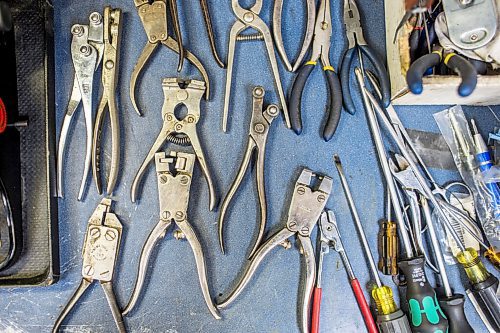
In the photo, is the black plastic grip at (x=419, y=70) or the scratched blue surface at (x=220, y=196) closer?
the black plastic grip at (x=419, y=70)

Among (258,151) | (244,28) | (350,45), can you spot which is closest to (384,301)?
(258,151)

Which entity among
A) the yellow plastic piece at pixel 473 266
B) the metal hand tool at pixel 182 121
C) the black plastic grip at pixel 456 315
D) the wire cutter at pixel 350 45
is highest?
the wire cutter at pixel 350 45

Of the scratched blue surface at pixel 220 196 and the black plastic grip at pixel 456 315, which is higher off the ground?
the scratched blue surface at pixel 220 196

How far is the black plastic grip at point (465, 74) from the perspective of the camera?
1004 mm

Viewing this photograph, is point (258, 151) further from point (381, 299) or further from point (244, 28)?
point (381, 299)

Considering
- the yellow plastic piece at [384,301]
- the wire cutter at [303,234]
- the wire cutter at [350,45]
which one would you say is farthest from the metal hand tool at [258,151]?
the yellow plastic piece at [384,301]

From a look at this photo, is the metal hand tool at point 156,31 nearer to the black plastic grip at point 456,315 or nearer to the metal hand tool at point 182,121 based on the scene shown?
the metal hand tool at point 182,121

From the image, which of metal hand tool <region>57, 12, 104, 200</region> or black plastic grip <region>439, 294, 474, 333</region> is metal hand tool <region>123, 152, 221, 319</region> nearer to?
metal hand tool <region>57, 12, 104, 200</region>

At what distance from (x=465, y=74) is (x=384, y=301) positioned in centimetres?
50

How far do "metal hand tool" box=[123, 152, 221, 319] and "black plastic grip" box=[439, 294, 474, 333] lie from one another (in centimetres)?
48

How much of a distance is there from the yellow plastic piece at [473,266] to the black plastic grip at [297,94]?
45 cm

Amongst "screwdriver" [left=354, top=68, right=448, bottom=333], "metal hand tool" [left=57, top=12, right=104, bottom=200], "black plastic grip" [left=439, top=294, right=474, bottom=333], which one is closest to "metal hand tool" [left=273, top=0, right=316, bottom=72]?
"screwdriver" [left=354, top=68, right=448, bottom=333]

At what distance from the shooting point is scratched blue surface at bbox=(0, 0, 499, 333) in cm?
124

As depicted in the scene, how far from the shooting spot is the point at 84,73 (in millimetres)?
1218
